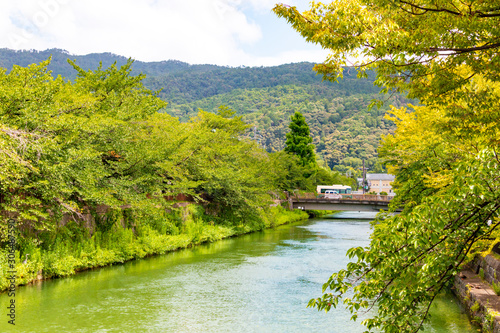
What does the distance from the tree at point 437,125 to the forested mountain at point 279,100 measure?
290 ft

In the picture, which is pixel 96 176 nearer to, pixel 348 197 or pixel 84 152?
pixel 84 152

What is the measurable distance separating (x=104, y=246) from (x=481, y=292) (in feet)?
42.4

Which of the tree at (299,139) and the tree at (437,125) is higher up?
the tree at (299,139)

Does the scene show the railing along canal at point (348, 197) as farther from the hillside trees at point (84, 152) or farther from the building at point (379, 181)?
the building at point (379, 181)

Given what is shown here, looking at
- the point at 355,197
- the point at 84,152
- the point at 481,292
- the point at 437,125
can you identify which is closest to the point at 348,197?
the point at 355,197

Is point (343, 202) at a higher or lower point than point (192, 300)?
higher

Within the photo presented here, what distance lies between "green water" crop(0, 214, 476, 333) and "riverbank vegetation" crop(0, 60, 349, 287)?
42.5 inches

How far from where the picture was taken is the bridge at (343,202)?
46906mm

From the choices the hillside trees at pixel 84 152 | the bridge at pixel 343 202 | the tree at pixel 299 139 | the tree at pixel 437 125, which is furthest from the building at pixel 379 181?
the tree at pixel 437 125

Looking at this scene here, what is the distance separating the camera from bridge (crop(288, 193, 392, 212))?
46.9 meters

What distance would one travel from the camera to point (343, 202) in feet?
156

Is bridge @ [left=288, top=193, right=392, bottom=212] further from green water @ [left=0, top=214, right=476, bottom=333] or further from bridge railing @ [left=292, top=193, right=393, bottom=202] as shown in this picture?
green water @ [left=0, top=214, right=476, bottom=333]

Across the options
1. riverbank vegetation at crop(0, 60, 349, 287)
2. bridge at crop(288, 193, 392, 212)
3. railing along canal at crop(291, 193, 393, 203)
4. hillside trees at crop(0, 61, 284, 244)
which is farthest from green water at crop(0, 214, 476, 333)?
railing along canal at crop(291, 193, 393, 203)

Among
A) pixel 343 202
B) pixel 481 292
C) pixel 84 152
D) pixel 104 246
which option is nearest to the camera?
pixel 481 292
